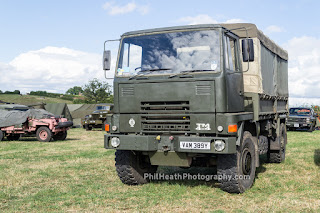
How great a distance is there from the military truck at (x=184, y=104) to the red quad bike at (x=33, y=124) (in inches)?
446

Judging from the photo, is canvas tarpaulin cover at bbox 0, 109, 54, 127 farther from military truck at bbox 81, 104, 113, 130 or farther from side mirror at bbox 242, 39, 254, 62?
side mirror at bbox 242, 39, 254, 62

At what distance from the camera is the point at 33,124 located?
58.3 feet

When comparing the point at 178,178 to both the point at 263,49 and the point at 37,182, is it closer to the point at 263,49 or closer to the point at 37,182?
the point at 37,182

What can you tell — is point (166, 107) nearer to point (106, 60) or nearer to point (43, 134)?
point (106, 60)

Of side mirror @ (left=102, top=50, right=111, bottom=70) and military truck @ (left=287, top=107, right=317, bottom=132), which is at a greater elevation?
side mirror @ (left=102, top=50, right=111, bottom=70)

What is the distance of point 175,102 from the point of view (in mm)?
6324

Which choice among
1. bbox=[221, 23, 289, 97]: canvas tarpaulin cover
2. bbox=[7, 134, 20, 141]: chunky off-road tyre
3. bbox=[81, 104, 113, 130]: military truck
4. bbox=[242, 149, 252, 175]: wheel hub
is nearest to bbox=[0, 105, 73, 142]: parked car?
bbox=[7, 134, 20, 141]: chunky off-road tyre

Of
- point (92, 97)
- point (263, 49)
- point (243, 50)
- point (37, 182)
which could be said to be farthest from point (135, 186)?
point (92, 97)

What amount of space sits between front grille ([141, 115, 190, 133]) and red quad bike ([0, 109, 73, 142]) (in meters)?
12.0

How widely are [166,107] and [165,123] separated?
0.87 feet

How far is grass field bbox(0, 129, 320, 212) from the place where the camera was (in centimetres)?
560

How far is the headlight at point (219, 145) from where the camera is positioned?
19.5 ft

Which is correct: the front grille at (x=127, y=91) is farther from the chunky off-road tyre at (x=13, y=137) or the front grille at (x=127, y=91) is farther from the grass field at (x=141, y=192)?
the chunky off-road tyre at (x=13, y=137)

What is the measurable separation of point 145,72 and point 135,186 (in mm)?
2127
